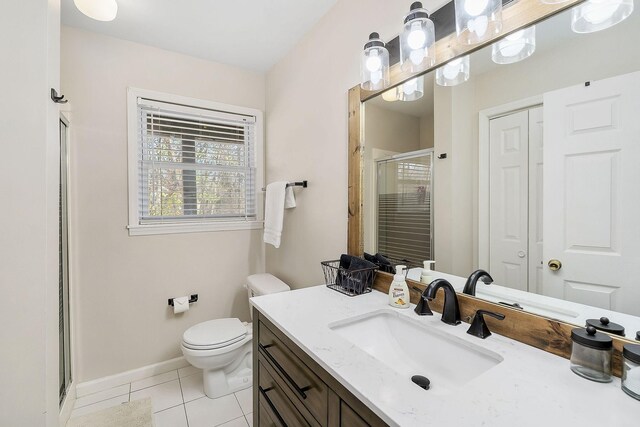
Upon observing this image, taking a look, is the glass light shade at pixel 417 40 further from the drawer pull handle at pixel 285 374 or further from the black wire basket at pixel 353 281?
the drawer pull handle at pixel 285 374

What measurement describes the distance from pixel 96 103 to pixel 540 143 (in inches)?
98.1

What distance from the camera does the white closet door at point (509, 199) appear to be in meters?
0.91

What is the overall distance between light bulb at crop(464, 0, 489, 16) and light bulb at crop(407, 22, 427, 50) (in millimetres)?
161

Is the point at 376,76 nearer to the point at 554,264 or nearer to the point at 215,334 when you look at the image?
the point at 554,264

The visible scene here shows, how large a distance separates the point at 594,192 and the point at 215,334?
6.48 feet

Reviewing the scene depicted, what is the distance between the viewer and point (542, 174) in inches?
34.1

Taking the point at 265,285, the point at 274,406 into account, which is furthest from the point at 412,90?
the point at 265,285

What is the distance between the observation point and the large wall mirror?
2.42 ft

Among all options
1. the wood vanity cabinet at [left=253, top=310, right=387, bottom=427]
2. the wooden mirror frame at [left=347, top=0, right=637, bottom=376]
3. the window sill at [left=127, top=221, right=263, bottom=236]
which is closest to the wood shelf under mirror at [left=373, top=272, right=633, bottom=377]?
the wooden mirror frame at [left=347, top=0, right=637, bottom=376]

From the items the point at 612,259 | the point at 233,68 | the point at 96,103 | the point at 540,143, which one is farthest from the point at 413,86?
the point at 96,103

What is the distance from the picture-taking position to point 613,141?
74 centimetres

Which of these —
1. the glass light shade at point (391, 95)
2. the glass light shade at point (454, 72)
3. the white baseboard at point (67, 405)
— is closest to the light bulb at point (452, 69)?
the glass light shade at point (454, 72)

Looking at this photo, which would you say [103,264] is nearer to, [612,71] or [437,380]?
[437,380]

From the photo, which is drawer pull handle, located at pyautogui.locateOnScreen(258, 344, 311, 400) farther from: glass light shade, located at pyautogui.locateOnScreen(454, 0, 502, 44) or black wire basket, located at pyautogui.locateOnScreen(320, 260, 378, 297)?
glass light shade, located at pyautogui.locateOnScreen(454, 0, 502, 44)
